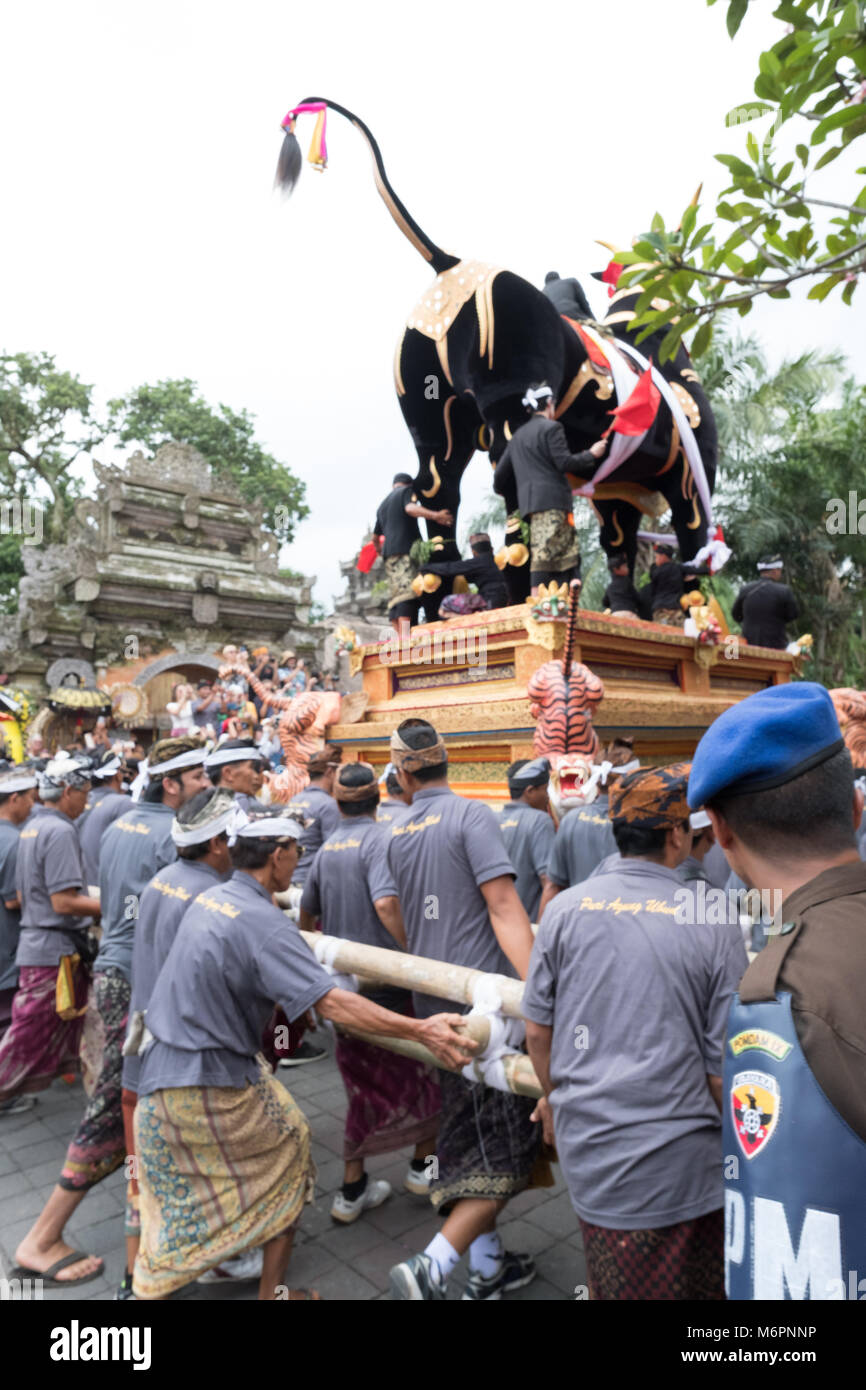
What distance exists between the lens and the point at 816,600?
19016 millimetres

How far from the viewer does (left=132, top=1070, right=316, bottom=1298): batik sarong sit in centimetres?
263

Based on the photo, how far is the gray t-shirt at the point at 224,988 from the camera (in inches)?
102

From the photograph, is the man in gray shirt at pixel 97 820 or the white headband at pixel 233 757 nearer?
the white headband at pixel 233 757

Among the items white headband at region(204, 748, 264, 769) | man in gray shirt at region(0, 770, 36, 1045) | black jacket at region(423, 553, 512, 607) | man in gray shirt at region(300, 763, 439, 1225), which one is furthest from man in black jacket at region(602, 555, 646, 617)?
man in gray shirt at region(0, 770, 36, 1045)

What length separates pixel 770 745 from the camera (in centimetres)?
128

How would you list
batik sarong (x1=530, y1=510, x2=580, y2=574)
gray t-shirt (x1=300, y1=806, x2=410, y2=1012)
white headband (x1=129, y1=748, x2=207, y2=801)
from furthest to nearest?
batik sarong (x1=530, y1=510, x2=580, y2=574) → gray t-shirt (x1=300, y1=806, x2=410, y2=1012) → white headband (x1=129, y1=748, x2=207, y2=801)

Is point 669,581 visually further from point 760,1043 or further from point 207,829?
point 760,1043

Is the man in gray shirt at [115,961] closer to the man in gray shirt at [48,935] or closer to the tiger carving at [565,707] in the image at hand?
the man in gray shirt at [48,935]

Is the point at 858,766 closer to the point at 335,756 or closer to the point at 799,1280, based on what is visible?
the point at 799,1280

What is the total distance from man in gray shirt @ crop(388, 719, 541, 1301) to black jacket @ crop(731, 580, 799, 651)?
6702mm

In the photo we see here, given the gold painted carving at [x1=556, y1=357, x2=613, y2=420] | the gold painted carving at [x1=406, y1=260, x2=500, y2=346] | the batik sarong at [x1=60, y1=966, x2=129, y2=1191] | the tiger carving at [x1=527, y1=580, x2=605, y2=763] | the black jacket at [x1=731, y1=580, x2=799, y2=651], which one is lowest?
the batik sarong at [x1=60, y1=966, x2=129, y2=1191]

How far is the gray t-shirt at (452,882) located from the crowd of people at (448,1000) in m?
0.01

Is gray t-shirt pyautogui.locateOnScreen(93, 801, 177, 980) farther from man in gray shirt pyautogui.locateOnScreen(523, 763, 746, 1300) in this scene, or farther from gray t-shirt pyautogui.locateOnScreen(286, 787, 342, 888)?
man in gray shirt pyautogui.locateOnScreen(523, 763, 746, 1300)

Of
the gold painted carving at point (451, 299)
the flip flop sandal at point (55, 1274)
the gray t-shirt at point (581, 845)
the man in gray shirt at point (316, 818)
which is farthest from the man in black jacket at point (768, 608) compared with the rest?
the flip flop sandal at point (55, 1274)
